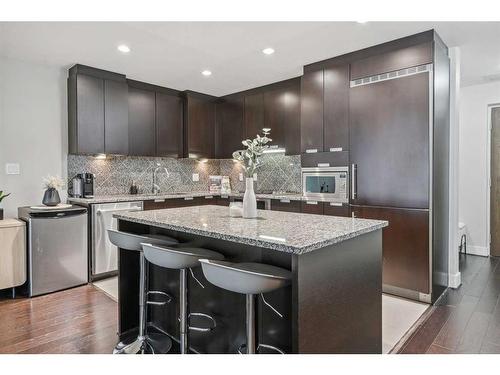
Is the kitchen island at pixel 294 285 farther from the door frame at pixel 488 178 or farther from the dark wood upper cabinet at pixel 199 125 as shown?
the door frame at pixel 488 178

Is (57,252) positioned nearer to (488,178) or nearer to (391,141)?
(391,141)

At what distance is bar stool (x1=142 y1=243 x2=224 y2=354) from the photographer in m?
1.80

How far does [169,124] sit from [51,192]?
2.01 meters

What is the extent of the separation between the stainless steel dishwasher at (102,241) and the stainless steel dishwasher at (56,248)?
0.29 ft

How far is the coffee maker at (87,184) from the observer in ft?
13.1

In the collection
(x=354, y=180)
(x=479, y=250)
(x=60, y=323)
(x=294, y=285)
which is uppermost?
(x=354, y=180)

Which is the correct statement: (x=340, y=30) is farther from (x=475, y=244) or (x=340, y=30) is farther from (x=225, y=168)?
(x=475, y=244)

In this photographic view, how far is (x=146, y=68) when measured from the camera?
4051mm

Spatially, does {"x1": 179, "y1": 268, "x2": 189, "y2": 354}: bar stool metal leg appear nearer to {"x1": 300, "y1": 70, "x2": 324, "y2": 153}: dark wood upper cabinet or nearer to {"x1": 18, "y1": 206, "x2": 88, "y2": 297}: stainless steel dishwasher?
{"x1": 18, "y1": 206, "x2": 88, "y2": 297}: stainless steel dishwasher

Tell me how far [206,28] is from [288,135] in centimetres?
205

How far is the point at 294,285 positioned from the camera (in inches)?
56.8

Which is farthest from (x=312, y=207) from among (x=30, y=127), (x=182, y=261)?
(x=30, y=127)
